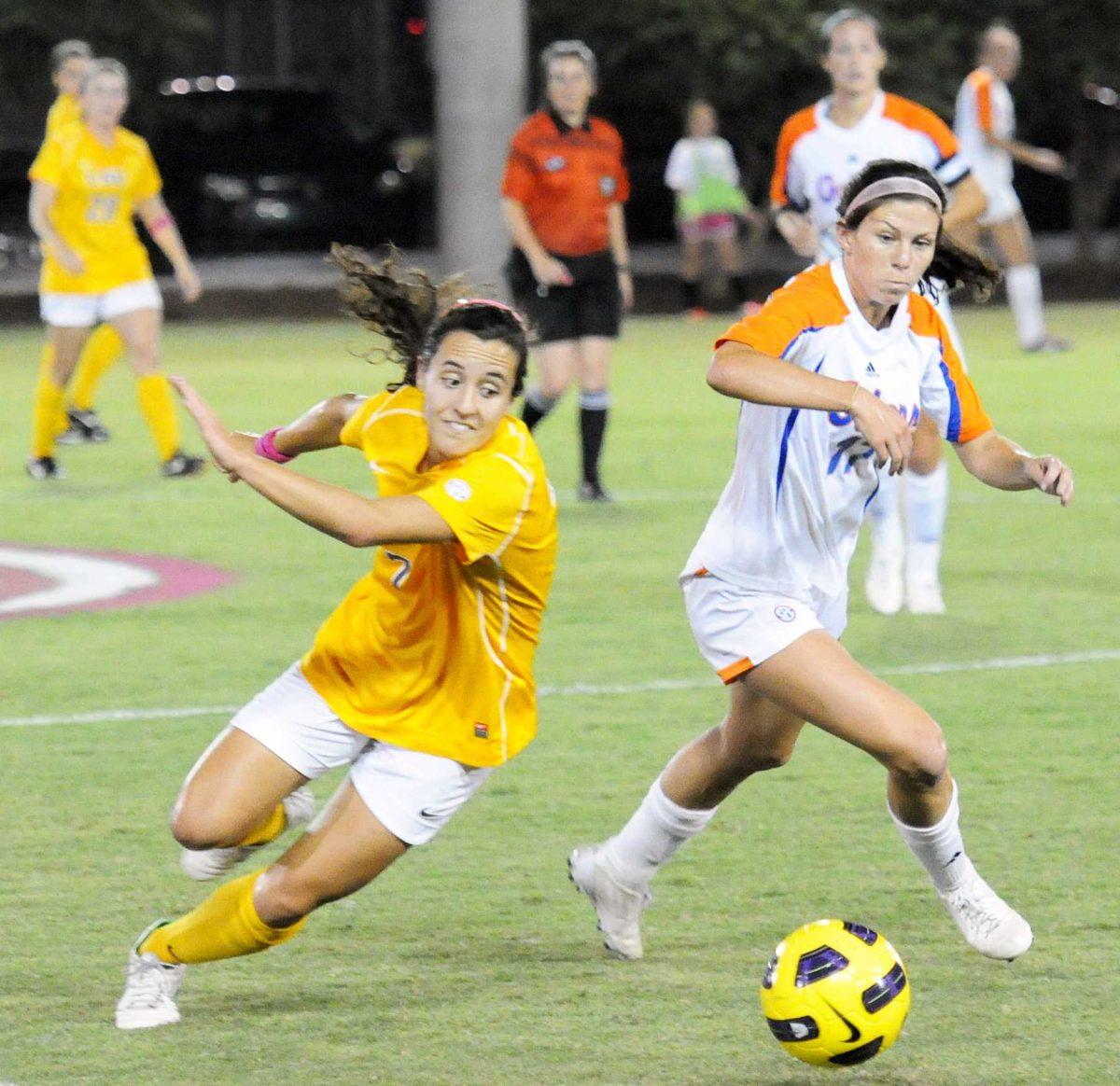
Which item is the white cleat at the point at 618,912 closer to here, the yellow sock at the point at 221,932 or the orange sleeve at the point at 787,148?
the yellow sock at the point at 221,932

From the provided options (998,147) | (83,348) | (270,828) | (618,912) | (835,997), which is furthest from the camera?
(998,147)

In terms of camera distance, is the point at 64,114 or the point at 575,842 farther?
the point at 64,114

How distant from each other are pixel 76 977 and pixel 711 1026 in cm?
141

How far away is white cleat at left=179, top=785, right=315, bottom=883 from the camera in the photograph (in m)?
4.96

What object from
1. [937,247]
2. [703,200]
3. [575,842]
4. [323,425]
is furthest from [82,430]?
[703,200]

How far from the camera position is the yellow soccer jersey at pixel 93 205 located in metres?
12.9

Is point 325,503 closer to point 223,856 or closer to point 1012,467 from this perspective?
point 223,856

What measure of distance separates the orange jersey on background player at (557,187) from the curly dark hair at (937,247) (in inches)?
260

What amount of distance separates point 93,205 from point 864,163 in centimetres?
539

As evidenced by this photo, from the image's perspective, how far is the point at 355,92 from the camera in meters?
40.8

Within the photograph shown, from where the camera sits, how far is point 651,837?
5.23 metres

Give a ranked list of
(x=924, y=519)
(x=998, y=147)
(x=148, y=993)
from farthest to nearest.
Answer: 1. (x=998, y=147)
2. (x=924, y=519)
3. (x=148, y=993)

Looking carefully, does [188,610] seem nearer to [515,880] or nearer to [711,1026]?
[515,880]

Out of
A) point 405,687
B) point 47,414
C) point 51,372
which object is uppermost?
point 405,687
